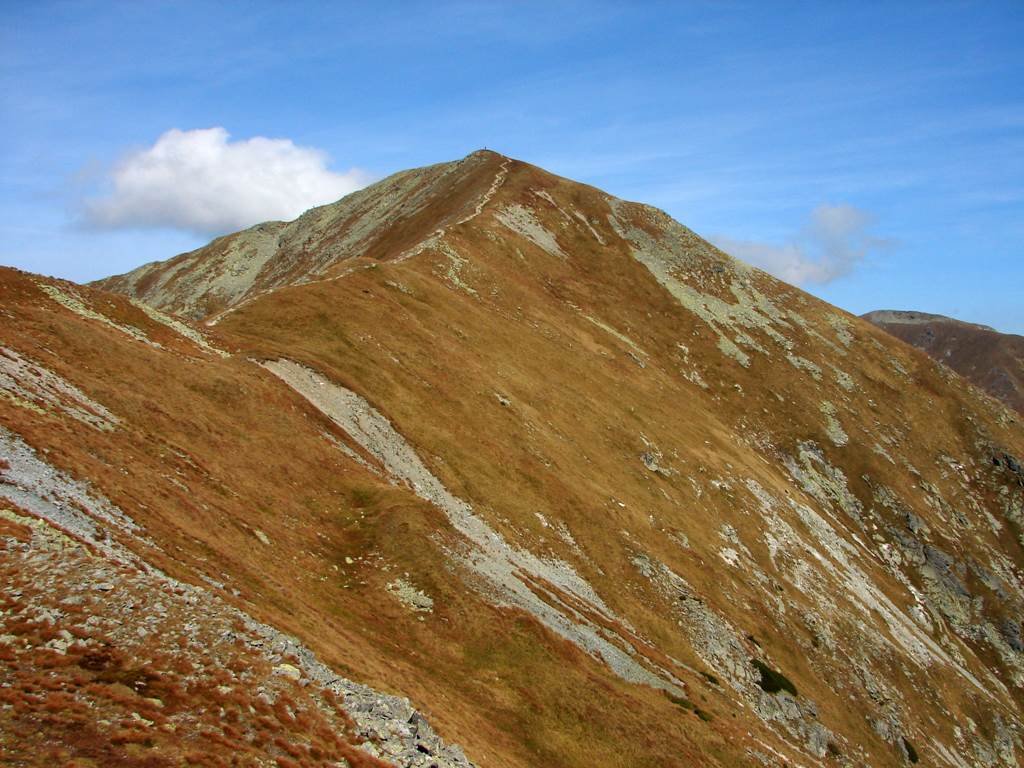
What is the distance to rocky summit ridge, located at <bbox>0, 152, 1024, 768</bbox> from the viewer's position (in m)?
21.1

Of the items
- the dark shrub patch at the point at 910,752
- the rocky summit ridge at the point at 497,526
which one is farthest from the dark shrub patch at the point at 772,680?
the dark shrub patch at the point at 910,752

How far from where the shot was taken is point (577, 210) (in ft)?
411

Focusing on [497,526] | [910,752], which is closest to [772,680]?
[910,752]

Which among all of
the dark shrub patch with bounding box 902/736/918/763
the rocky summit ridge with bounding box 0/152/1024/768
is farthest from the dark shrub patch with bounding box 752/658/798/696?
the dark shrub patch with bounding box 902/736/918/763

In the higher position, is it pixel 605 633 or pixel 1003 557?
pixel 1003 557

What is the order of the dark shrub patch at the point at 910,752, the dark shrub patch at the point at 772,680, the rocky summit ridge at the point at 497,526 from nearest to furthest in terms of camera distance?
the rocky summit ridge at the point at 497,526
the dark shrub patch at the point at 772,680
the dark shrub patch at the point at 910,752

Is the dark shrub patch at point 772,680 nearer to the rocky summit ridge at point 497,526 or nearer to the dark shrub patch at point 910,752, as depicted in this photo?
the rocky summit ridge at point 497,526

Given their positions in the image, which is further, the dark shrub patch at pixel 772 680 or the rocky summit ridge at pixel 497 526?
the dark shrub patch at pixel 772 680

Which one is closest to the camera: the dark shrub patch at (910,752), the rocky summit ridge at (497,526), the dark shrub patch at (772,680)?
the rocky summit ridge at (497,526)

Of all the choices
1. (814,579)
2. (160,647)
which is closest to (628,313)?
(814,579)

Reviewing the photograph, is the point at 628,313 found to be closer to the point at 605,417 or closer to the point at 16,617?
the point at 605,417

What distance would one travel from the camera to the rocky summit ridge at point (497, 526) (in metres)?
21.1

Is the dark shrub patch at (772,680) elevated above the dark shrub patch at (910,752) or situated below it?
above

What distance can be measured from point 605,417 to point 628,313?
119 ft
